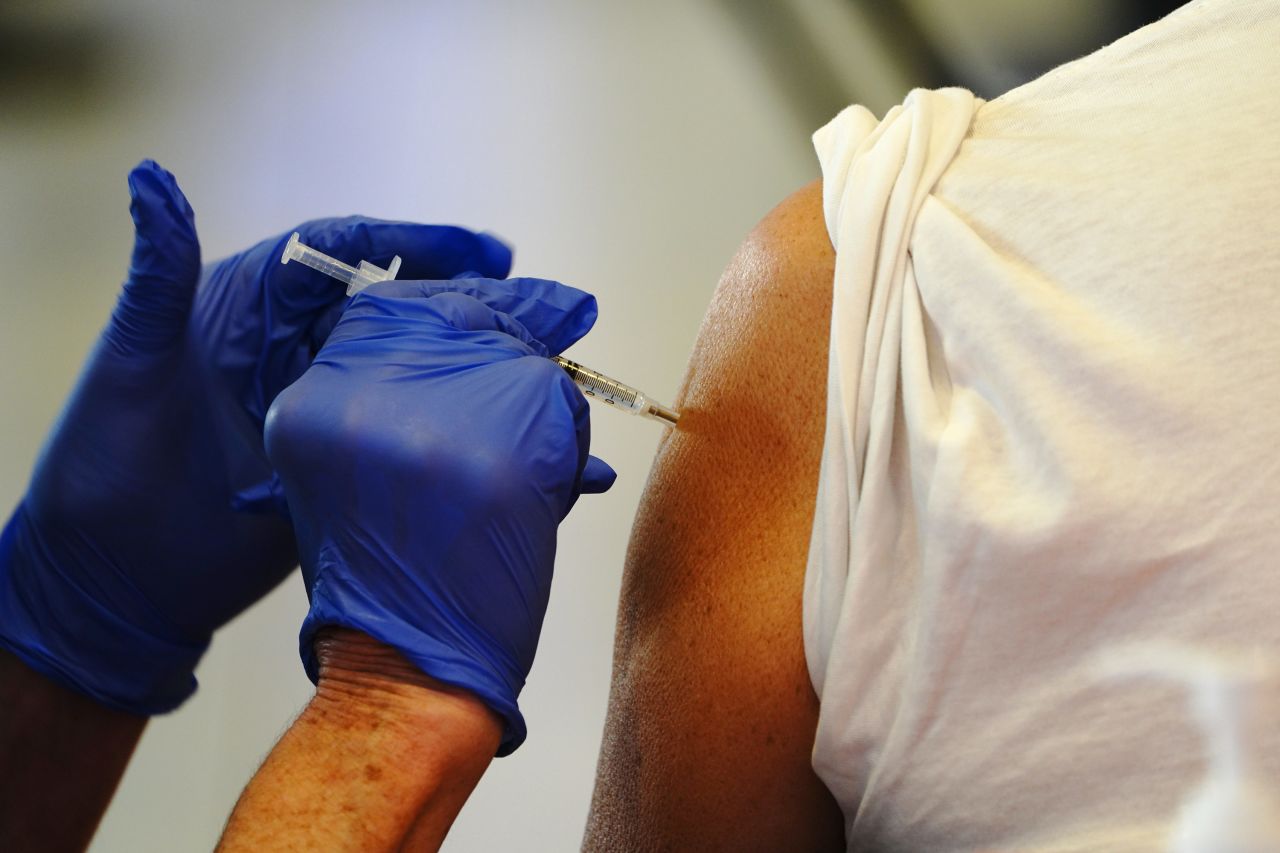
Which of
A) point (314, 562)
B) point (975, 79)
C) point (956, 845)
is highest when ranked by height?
point (314, 562)

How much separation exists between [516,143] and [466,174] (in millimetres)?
109

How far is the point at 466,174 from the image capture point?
1.66m

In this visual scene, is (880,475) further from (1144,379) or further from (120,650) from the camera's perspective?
(120,650)

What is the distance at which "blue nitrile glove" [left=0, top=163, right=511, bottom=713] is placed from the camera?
3.53ft

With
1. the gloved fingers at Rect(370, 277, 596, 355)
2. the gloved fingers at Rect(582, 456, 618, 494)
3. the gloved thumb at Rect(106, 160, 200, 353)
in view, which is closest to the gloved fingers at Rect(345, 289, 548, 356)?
the gloved fingers at Rect(370, 277, 596, 355)

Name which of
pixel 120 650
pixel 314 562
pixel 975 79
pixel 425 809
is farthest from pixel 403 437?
pixel 975 79

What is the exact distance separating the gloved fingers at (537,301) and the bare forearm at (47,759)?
2.33 feet

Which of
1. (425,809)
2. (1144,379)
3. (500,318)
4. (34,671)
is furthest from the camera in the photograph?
(34,671)

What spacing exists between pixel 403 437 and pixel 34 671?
0.70 meters

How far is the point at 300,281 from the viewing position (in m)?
1.09

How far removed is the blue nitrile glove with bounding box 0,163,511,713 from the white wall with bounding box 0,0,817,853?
213mm

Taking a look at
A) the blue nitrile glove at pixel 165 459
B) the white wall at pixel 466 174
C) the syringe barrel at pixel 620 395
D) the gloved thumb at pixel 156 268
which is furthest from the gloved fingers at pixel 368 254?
the white wall at pixel 466 174

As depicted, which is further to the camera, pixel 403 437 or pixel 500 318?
pixel 500 318

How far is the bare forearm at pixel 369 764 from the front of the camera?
631 millimetres
